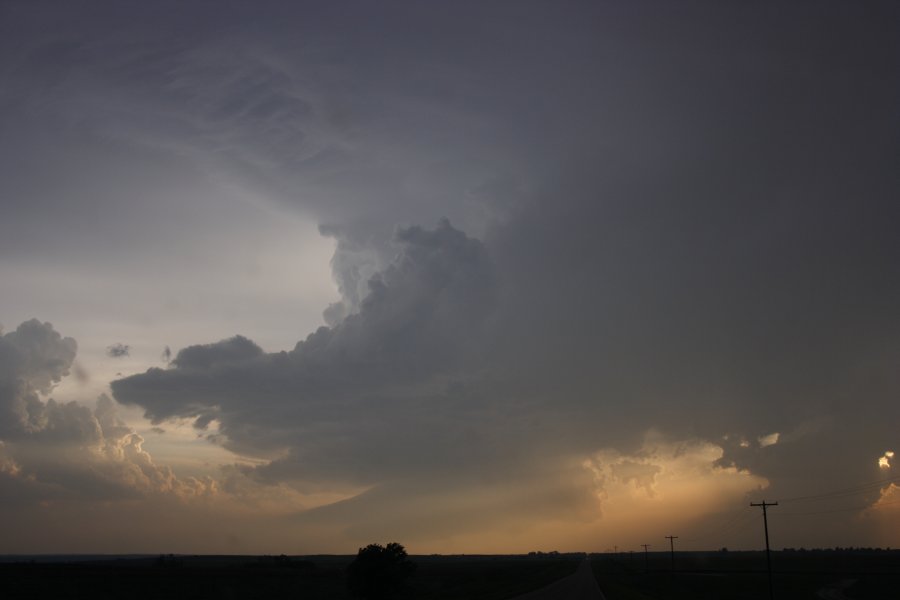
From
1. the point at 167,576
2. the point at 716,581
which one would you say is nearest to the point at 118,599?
the point at 167,576

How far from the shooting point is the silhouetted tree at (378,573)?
61344 mm

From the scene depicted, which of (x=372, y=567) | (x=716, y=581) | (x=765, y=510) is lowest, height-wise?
(x=716, y=581)

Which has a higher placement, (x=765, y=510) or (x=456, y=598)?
(x=765, y=510)

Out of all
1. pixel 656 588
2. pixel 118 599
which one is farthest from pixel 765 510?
pixel 118 599

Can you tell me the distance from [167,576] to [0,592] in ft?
104

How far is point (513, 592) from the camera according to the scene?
3447 inches

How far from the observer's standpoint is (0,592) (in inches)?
2633

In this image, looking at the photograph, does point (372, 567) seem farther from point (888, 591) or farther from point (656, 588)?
point (888, 591)

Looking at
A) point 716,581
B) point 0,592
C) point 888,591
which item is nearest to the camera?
point 0,592

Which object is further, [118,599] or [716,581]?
[716,581]

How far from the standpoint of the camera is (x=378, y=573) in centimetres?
6141

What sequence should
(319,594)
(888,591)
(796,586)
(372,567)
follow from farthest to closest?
(796,586) < (888,591) < (319,594) < (372,567)

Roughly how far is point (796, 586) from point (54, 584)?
4549 inches

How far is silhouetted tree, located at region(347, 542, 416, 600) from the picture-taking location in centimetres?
6134
